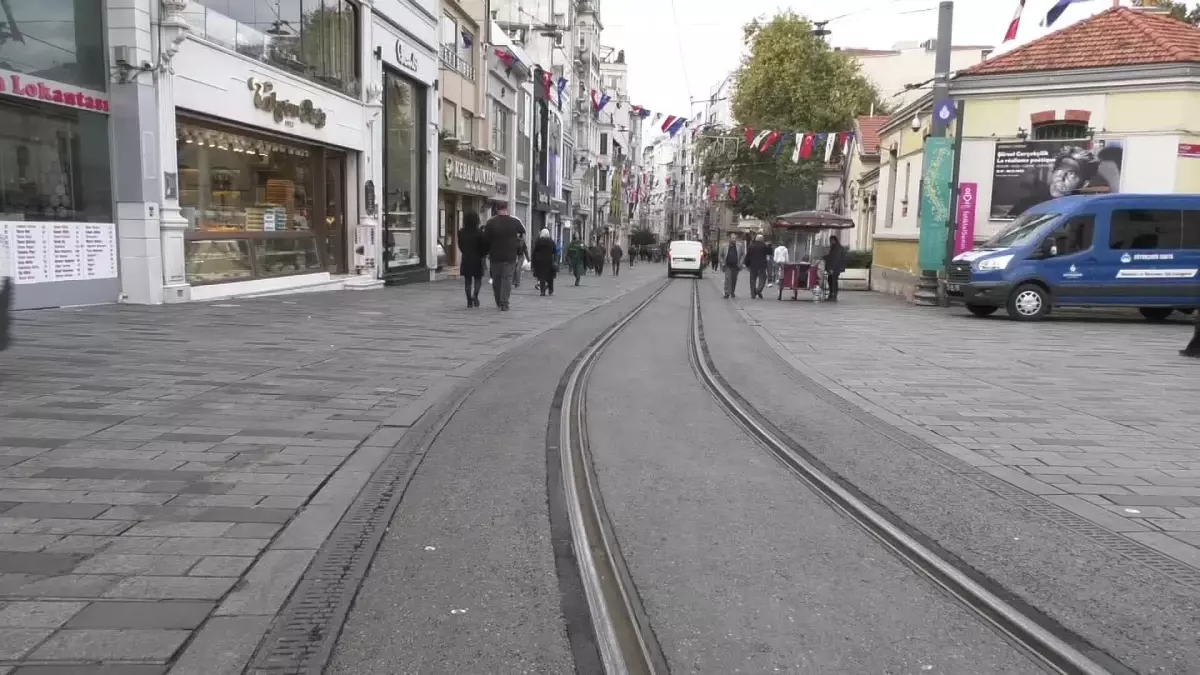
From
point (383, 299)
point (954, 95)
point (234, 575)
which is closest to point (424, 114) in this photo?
point (383, 299)

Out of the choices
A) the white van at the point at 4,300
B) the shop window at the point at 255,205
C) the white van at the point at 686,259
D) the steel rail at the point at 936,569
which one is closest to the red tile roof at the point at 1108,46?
the shop window at the point at 255,205

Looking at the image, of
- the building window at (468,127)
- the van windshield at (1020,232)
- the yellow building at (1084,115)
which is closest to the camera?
the van windshield at (1020,232)

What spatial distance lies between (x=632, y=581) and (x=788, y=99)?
47.9m

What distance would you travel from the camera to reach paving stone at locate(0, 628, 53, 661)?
2891 mm

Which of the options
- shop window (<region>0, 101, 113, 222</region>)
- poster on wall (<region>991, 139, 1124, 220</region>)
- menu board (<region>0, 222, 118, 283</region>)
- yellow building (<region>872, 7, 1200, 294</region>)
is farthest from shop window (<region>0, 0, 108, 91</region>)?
poster on wall (<region>991, 139, 1124, 220</region>)

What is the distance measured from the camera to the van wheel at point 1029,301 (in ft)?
56.5

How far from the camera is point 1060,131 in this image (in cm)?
2127

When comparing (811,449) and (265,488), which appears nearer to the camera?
(265,488)

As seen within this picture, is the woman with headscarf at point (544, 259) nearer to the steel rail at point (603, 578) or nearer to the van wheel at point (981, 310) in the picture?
the van wheel at point (981, 310)

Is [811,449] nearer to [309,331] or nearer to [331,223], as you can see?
[309,331]

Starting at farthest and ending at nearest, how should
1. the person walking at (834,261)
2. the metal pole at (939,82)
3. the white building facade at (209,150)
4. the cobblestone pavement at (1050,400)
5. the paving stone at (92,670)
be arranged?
the person walking at (834,261) → the metal pole at (939,82) → the white building facade at (209,150) → the cobblestone pavement at (1050,400) → the paving stone at (92,670)

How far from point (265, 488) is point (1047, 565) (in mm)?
4033

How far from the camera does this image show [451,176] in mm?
29406

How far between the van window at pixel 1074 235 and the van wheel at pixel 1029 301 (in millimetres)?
864
